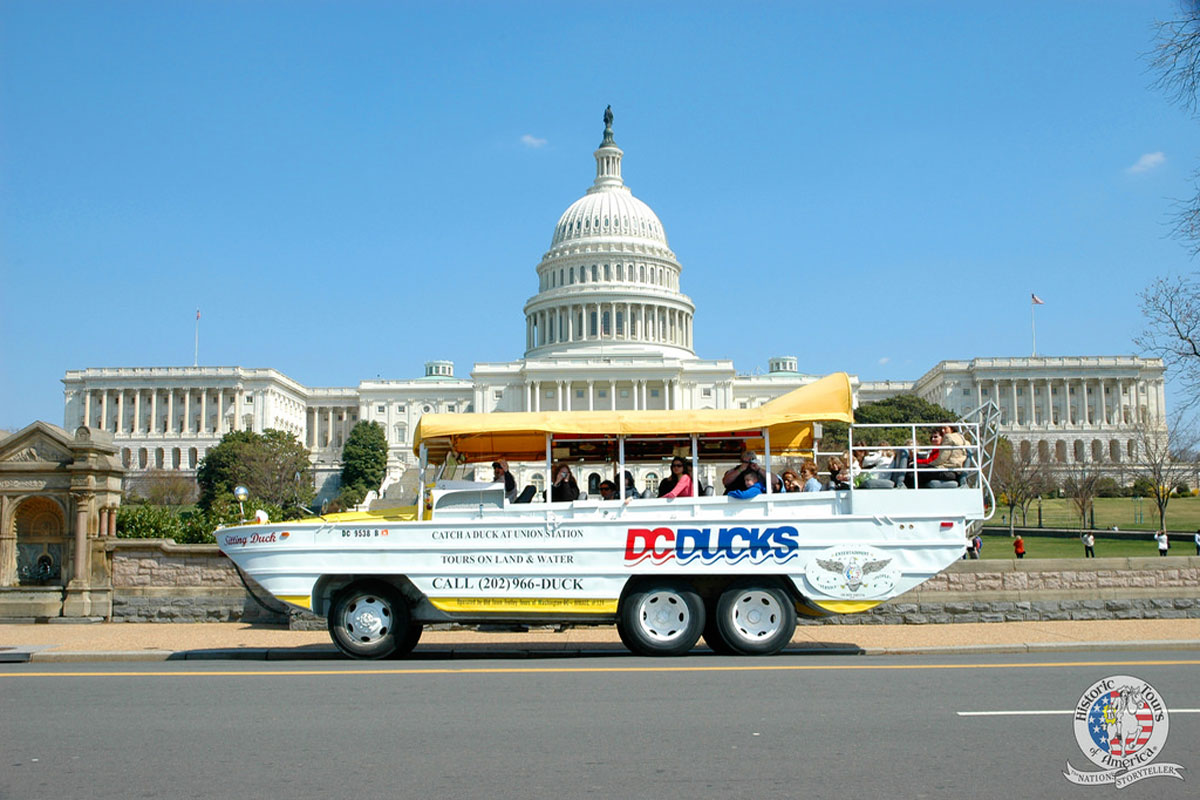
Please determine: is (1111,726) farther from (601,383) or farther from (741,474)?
(601,383)

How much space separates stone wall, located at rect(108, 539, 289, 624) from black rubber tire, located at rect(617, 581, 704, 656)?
7.85 meters

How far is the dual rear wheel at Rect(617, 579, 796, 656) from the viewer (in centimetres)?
1255

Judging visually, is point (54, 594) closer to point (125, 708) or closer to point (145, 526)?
point (145, 526)

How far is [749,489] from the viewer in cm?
1297

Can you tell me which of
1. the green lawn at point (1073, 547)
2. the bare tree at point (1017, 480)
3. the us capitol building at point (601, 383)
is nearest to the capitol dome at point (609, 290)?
the us capitol building at point (601, 383)

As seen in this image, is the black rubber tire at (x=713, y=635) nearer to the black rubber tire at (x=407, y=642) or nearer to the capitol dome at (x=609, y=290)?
the black rubber tire at (x=407, y=642)

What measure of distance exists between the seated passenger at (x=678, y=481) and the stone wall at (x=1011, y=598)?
5.18 meters

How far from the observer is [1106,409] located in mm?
126500

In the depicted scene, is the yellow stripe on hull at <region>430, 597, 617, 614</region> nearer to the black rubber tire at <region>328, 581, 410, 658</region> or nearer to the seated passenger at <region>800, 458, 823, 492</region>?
the black rubber tire at <region>328, 581, 410, 658</region>

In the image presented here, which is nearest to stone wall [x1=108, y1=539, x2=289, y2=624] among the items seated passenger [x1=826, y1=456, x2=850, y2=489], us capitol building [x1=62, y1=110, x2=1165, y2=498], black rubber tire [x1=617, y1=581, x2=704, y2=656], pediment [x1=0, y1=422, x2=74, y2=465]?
pediment [x1=0, y1=422, x2=74, y2=465]

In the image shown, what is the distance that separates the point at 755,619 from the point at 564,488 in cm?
280

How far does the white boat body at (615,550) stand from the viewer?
12703 mm

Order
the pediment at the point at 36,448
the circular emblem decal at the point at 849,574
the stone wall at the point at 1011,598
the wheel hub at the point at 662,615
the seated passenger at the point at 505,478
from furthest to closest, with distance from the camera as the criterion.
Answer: the pediment at the point at 36,448, the stone wall at the point at 1011,598, the seated passenger at the point at 505,478, the circular emblem decal at the point at 849,574, the wheel hub at the point at 662,615

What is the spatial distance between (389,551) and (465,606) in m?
1.12
